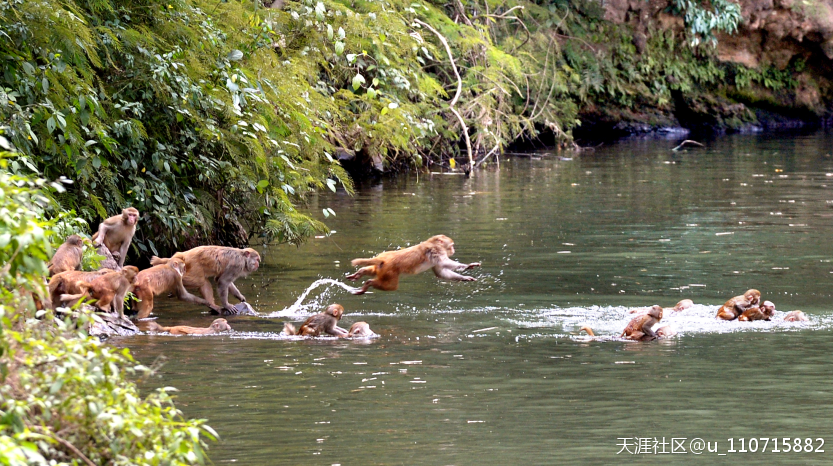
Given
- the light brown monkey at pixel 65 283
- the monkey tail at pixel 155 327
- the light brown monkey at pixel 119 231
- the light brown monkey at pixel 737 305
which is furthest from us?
the light brown monkey at pixel 119 231

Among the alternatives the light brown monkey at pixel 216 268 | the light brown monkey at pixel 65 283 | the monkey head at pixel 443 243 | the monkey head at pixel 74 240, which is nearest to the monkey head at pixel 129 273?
the light brown monkey at pixel 65 283

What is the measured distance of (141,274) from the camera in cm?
1094

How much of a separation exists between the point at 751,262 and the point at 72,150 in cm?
809

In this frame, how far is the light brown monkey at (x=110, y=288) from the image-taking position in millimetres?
9914

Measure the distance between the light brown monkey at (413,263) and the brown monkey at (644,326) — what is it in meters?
1.90

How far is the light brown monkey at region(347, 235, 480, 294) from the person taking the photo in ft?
38.0

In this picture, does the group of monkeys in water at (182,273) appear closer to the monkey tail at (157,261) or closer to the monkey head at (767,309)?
the monkey tail at (157,261)

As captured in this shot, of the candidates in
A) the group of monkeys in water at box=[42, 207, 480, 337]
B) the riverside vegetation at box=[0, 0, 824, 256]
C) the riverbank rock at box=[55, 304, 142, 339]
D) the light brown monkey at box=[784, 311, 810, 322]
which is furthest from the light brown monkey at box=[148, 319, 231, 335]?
the light brown monkey at box=[784, 311, 810, 322]

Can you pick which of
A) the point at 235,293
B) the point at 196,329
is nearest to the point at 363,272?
the point at 235,293

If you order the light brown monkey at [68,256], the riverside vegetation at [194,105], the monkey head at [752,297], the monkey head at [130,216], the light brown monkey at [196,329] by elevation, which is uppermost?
the riverside vegetation at [194,105]

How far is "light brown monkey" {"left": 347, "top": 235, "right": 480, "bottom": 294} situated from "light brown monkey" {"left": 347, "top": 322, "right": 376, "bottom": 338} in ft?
4.03

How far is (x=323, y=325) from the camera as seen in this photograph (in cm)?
1036

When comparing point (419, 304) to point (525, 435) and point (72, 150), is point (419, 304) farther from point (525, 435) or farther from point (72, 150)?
point (525, 435)

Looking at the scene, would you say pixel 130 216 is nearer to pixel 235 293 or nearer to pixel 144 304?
pixel 144 304
